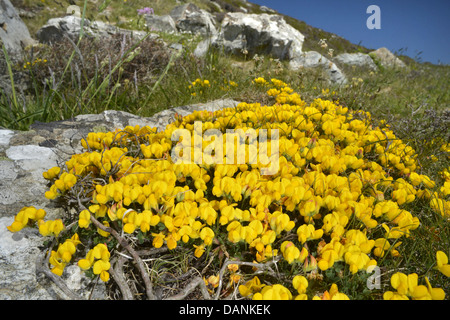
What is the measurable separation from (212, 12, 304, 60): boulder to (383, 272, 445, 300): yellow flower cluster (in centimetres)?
1149

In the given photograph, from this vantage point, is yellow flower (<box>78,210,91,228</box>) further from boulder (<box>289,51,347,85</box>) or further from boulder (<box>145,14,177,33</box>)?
boulder (<box>145,14,177,33</box>)

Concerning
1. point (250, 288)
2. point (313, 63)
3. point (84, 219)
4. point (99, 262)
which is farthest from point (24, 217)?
point (313, 63)

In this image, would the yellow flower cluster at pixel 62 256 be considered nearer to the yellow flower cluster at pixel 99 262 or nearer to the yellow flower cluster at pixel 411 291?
the yellow flower cluster at pixel 99 262

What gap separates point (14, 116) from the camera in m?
4.17

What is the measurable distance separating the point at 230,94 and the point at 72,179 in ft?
12.9

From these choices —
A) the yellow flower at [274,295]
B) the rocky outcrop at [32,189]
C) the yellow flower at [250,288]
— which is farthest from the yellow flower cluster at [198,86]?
the yellow flower at [274,295]

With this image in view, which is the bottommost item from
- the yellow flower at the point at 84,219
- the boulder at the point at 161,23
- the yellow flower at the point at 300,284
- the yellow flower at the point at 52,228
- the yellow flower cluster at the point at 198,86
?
the yellow flower at the point at 300,284

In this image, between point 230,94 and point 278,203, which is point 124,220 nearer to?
point 278,203

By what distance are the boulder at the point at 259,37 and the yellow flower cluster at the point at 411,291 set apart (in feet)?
37.7

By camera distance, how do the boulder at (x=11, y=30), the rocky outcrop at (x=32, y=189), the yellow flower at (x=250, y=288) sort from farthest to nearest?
the boulder at (x=11, y=30), the rocky outcrop at (x=32, y=189), the yellow flower at (x=250, y=288)

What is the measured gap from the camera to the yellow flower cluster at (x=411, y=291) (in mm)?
1502

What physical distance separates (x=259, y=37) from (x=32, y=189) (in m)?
12.1

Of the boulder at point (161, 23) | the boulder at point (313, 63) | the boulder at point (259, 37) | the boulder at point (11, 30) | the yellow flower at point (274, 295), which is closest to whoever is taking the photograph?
the yellow flower at point (274, 295)
